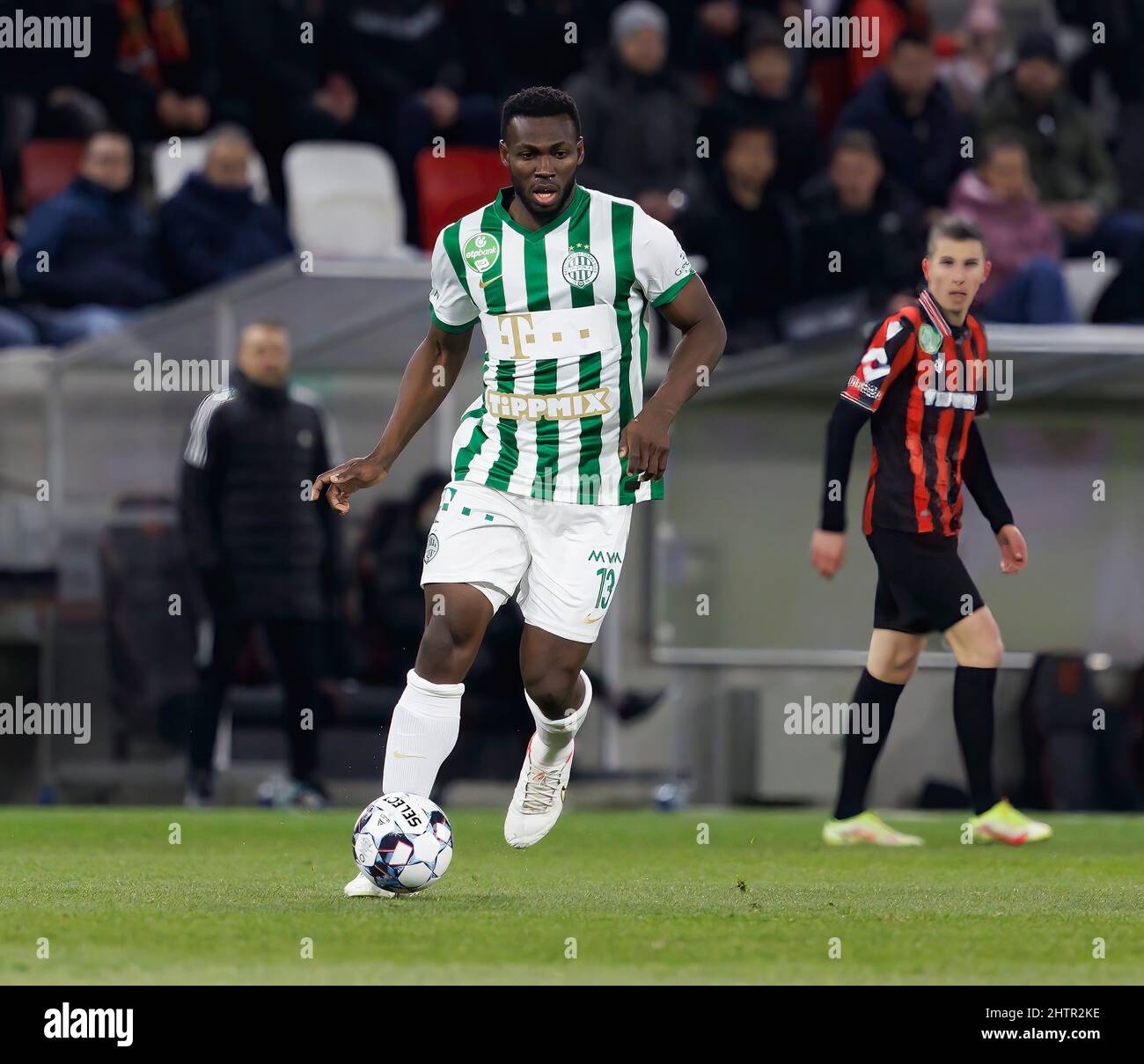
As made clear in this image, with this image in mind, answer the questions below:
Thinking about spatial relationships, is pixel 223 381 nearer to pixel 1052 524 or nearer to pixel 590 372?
pixel 1052 524

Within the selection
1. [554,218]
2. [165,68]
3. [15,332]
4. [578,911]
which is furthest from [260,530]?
[578,911]

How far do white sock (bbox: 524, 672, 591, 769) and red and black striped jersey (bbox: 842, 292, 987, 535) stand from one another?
5.63 ft

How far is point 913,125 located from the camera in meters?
15.1

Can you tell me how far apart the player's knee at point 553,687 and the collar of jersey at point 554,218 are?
49.7 inches

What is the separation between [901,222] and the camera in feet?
45.8

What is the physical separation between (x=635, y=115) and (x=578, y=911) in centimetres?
901

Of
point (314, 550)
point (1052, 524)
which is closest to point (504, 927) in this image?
point (314, 550)

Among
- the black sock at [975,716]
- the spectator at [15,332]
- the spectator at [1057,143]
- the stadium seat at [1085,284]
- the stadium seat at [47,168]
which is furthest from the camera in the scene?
the spectator at [1057,143]

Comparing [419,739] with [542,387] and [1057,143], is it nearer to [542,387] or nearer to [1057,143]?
A: [542,387]

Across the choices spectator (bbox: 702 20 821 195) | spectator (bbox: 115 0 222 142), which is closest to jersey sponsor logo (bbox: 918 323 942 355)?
spectator (bbox: 702 20 821 195)

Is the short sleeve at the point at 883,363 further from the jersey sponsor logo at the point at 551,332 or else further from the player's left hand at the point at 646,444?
the player's left hand at the point at 646,444

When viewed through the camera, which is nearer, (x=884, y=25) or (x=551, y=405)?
(x=551, y=405)

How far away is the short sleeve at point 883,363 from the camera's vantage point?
823cm

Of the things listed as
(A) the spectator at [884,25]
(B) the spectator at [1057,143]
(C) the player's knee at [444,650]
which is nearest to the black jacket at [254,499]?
(C) the player's knee at [444,650]
